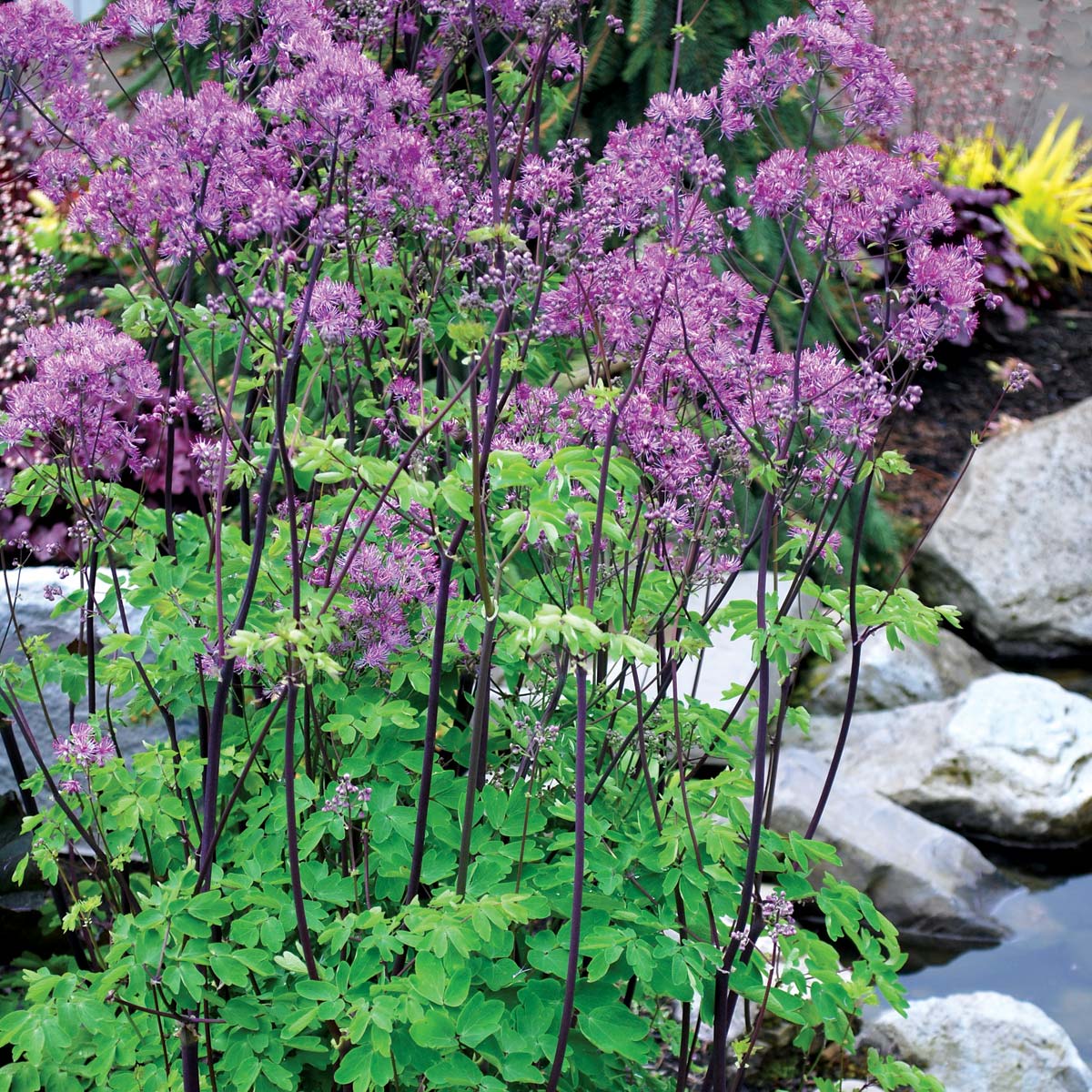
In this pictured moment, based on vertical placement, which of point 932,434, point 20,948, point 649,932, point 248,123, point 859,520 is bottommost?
point 20,948

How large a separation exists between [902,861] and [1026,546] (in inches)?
92.3

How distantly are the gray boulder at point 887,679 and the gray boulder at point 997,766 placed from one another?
0.36 metres

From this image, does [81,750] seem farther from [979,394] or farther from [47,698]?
[979,394]

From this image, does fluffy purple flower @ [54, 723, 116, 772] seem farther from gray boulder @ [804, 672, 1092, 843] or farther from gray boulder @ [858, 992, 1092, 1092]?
gray boulder @ [804, 672, 1092, 843]

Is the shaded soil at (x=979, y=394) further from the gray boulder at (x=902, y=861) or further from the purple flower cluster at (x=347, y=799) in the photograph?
the purple flower cluster at (x=347, y=799)

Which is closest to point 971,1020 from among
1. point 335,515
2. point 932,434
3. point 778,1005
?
point 778,1005

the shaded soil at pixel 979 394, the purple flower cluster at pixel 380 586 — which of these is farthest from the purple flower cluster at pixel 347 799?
the shaded soil at pixel 979 394

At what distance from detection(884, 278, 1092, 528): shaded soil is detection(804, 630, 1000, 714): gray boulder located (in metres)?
1.11

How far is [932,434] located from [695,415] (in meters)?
5.54

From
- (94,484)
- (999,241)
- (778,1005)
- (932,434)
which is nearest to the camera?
(778,1005)

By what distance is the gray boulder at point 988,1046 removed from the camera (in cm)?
325

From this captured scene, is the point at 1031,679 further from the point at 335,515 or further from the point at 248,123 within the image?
the point at 248,123

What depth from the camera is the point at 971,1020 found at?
3.32 metres

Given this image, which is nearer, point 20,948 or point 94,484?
point 94,484
